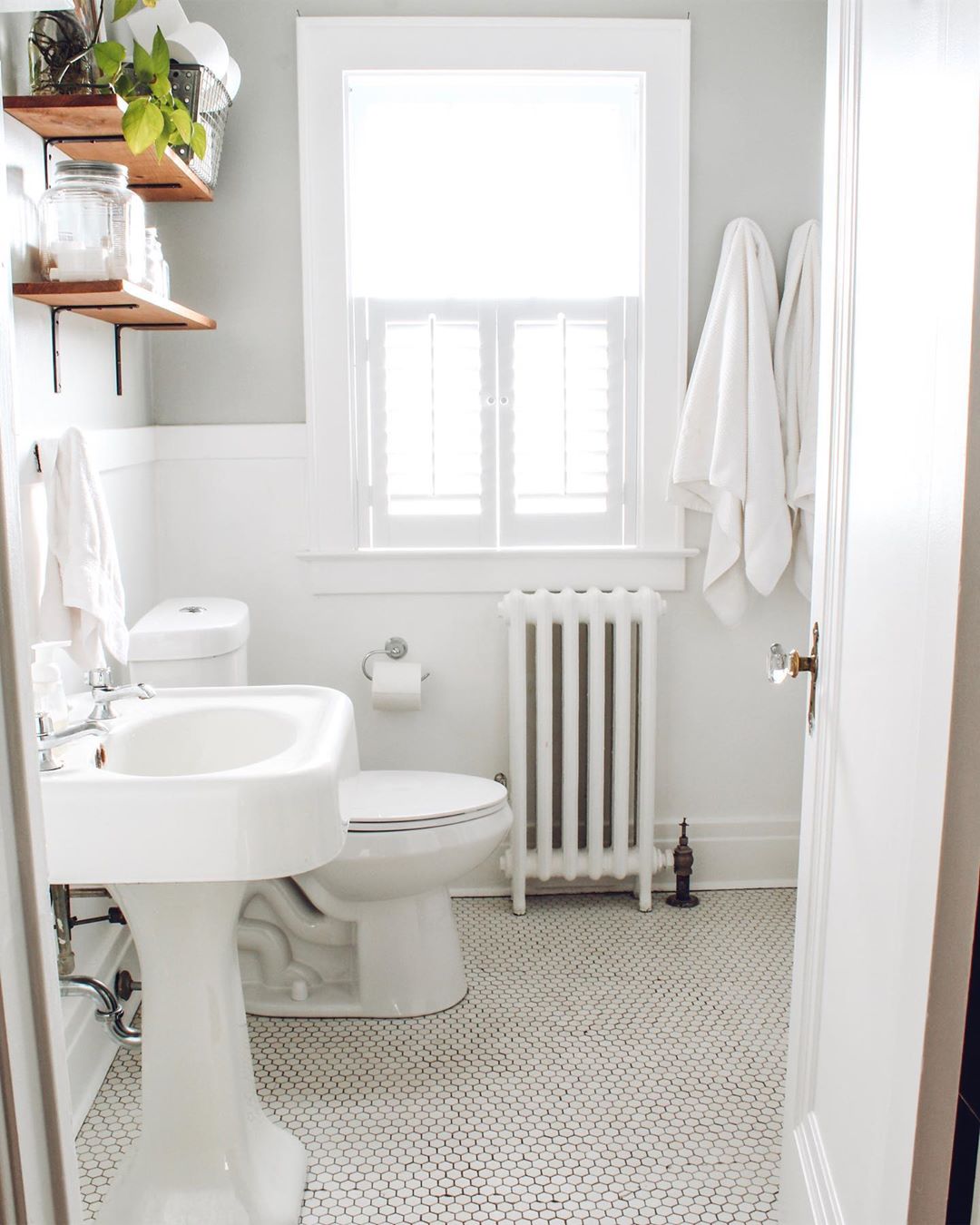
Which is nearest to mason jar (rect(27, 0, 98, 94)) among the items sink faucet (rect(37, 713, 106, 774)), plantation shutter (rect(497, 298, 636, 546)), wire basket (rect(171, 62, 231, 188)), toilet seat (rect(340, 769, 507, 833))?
wire basket (rect(171, 62, 231, 188))

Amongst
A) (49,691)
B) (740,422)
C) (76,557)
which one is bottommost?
(49,691)

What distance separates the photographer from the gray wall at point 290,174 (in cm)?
275

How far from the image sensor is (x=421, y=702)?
2.98 meters

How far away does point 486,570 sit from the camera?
2.93 metres

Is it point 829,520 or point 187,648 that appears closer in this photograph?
point 829,520

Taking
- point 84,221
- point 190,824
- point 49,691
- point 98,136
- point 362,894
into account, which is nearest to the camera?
point 190,824

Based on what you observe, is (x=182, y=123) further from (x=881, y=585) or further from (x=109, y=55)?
(x=881, y=585)

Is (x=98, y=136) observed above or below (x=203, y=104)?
below

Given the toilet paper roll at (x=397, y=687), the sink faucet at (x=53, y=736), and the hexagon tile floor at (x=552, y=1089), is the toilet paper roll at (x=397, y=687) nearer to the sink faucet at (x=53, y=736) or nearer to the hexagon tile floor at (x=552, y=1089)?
the hexagon tile floor at (x=552, y=1089)

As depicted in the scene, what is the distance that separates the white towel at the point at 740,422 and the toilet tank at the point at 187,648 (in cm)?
115

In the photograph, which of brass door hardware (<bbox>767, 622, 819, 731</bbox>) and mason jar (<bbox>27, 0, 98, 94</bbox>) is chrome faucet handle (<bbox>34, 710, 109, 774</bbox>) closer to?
brass door hardware (<bbox>767, 622, 819, 731</bbox>)

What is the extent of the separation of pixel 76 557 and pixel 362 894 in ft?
3.30

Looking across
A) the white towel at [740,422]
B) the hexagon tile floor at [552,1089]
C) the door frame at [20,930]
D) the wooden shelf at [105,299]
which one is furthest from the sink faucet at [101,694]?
the white towel at [740,422]

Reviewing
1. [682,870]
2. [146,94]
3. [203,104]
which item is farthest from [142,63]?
[682,870]
